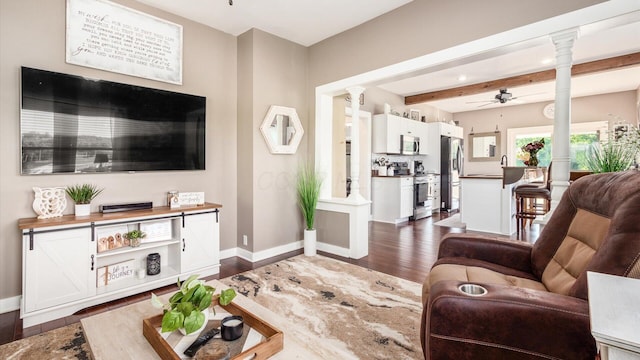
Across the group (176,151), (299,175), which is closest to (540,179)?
(299,175)

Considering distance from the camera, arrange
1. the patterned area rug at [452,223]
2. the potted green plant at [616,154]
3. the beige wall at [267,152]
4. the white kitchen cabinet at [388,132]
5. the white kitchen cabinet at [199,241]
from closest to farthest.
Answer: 1. the potted green plant at [616,154]
2. the white kitchen cabinet at [199,241]
3. the beige wall at [267,152]
4. the patterned area rug at [452,223]
5. the white kitchen cabinet at [388,132]

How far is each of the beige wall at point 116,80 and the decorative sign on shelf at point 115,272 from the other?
596 mm

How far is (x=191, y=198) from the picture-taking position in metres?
3.21

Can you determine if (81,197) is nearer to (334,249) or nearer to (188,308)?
(188,308)

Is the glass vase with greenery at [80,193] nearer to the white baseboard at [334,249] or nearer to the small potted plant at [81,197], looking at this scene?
the small potted plant at [81,197]

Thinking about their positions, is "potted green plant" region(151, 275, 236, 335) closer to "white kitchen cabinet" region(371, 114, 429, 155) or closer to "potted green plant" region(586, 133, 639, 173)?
"potted green plant" region(586, 133, 639, 173)

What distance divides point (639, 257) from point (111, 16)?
4.05 m

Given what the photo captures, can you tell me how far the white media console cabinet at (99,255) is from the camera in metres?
2.18

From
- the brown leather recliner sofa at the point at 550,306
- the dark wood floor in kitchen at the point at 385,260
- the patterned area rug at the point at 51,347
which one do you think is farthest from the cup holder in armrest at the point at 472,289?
the patterned area rug at the point at 51,347

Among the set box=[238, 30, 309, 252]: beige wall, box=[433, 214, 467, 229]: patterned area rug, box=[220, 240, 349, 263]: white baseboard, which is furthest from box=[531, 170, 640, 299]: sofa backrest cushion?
box=[433, 214, 467, 229]: patterned area rug

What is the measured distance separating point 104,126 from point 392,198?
476 cm

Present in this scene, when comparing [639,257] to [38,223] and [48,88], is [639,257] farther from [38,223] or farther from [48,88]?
[48,88]

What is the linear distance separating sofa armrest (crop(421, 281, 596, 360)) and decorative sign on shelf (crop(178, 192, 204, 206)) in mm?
2719

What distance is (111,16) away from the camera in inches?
113
